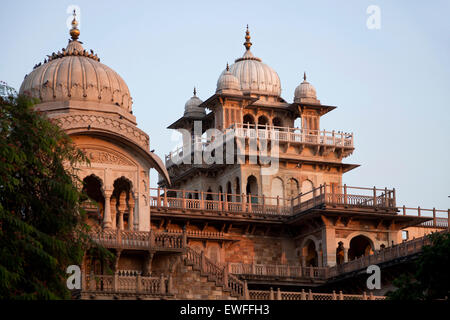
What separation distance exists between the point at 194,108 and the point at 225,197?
13040 millimetres

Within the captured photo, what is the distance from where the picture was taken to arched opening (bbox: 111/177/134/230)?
1652 inches

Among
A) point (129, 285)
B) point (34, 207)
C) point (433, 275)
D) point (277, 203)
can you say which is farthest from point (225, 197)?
point (34, 207)

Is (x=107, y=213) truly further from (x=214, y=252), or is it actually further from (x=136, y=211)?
(x=214, y=252)

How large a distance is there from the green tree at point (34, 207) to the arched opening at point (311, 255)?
919 inches

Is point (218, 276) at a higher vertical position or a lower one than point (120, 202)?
lower

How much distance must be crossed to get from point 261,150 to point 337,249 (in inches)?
299

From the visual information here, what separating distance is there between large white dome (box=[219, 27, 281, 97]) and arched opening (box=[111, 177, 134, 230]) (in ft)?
62.2

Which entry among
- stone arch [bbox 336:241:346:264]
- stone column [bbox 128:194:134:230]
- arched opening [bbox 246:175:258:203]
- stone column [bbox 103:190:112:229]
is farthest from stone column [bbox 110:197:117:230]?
arched opening [bbox 246:175:258:203]

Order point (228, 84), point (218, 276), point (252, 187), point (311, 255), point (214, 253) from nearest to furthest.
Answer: point (218, 276) < point (214, 253) < point (311, 255) < point (252, 187) < point (228, 84)

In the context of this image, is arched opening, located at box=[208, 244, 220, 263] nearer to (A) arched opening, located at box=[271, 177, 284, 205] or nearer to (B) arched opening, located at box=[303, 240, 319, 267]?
(B) arched opening, located at box=[303, 240, 319, 267]

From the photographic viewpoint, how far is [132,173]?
4075cm

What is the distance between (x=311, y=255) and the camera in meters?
50.9
